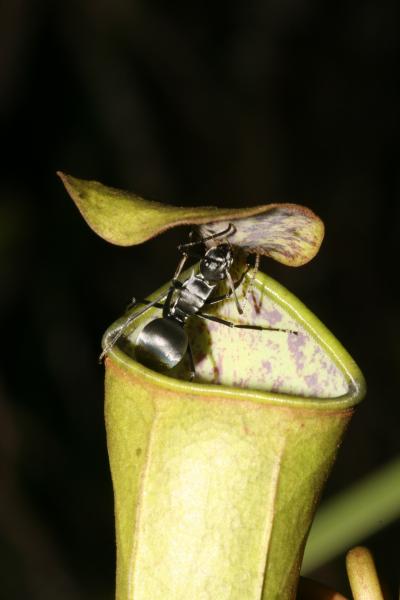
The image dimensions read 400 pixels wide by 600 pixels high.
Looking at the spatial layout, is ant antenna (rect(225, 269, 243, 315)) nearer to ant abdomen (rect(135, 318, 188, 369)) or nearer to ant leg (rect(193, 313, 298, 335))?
ant leg (rect(193, 313, 298, 335))

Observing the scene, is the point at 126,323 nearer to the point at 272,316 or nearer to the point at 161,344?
the point at 161,344

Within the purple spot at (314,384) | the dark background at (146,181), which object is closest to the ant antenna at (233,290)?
the purple spot at (314,384)

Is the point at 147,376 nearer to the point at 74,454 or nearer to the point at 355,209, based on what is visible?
the point at 74,454

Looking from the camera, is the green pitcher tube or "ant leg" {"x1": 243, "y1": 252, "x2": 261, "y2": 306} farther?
"ant leg" {"x1": 243, "y1": 252, "x2": 261, "y2": 306}

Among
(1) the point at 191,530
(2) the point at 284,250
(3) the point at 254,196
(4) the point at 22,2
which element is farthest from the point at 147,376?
(3) the point at 254,196

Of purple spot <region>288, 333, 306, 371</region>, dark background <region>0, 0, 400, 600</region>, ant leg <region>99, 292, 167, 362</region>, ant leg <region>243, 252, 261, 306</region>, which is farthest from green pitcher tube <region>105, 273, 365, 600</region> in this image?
dark background <region>0, 0, 400, 600</region>

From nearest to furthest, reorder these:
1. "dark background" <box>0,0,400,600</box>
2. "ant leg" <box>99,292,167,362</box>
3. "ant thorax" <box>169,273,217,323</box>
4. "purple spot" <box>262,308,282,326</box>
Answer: "ant leg" <box>99,292,167,362</box>
"purple spot" <box>262,308,282,326</box>
"ant thorax" <box>169,273,217,323</box>
"dark background" <box>0,0,400,600</box>

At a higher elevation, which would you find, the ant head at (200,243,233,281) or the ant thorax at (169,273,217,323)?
the ant head at (200,243,233,281)
